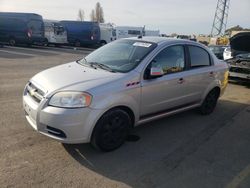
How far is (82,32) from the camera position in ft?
87.0

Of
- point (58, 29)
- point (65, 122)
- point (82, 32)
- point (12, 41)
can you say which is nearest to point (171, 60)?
point (65, 122)

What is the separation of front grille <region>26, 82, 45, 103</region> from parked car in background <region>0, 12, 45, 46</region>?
61.0 ft

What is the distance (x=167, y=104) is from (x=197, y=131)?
862mm

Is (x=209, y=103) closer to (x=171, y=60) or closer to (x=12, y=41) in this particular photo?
(x=171, y=60)

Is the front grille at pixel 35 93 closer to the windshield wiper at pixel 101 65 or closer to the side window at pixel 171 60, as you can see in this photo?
the windshield wiper at pixel 101 65

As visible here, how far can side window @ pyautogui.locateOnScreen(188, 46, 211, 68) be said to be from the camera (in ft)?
18.3

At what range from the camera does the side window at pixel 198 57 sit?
220 inches

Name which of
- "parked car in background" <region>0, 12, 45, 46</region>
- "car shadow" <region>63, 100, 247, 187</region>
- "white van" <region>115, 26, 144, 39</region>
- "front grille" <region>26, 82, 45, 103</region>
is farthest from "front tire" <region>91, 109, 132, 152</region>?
"white van" <region>115, 26, 144, 39</region>

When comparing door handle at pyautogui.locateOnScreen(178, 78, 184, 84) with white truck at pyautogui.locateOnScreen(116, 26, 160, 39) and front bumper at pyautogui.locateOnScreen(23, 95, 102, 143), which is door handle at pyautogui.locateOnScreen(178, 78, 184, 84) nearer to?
front bumper at pyautogui.locateOnScreen(23, 95, 102, 143)

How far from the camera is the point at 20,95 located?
7.07 m

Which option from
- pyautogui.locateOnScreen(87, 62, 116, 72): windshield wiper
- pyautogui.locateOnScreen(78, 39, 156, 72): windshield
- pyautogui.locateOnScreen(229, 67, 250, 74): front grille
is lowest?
pyautogui.locateOnScreen(229, 67, 250, 74): front grille

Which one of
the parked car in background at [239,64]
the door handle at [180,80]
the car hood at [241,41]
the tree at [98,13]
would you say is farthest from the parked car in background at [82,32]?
the tree at [98,13]

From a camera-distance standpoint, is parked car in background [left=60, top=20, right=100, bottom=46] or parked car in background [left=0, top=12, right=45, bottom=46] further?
parked car in background [left=60, top=20, right=100, bottom=46]

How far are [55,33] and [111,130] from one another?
22962mm
